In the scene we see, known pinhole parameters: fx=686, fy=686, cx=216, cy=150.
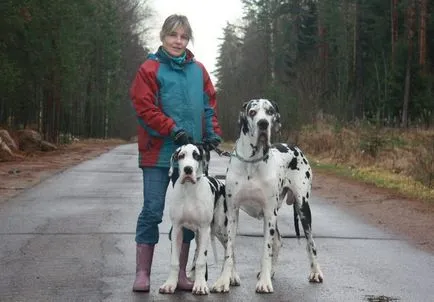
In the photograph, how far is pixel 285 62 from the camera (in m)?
65.2

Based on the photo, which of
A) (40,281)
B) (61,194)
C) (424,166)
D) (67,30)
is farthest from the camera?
(67,30)

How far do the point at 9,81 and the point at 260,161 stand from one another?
20440 millimetres

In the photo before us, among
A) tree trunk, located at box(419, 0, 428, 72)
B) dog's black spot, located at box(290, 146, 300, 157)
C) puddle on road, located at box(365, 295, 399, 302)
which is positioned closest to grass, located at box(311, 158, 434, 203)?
dog's black spot, located at box(290, 146, 300, 157)

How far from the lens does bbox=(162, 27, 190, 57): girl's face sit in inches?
246

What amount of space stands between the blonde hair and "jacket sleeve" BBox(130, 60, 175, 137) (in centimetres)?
30

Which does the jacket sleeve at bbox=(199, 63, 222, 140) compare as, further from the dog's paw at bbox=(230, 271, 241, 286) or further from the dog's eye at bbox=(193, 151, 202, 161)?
the dog's paw at bbox=(230, 271, 241, 286)

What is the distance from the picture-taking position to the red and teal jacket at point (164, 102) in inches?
241

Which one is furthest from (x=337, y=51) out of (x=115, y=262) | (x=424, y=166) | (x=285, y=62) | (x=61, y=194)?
(x=115, y=262)

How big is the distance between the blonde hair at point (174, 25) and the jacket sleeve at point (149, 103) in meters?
0.30

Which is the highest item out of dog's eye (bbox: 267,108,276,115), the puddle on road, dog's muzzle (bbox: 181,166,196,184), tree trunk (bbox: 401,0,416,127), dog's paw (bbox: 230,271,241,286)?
tree trunk (bbox: 401,0,416,127)

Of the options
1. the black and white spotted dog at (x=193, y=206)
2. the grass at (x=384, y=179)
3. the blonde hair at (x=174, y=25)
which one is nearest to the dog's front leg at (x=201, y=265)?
the black and white spotted dog at (x=193, y=206)

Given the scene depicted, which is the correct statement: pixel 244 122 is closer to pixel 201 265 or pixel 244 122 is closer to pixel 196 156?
Answer: pixel 196 156

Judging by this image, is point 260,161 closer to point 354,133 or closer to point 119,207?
point 119,207

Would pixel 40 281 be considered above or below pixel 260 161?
below
